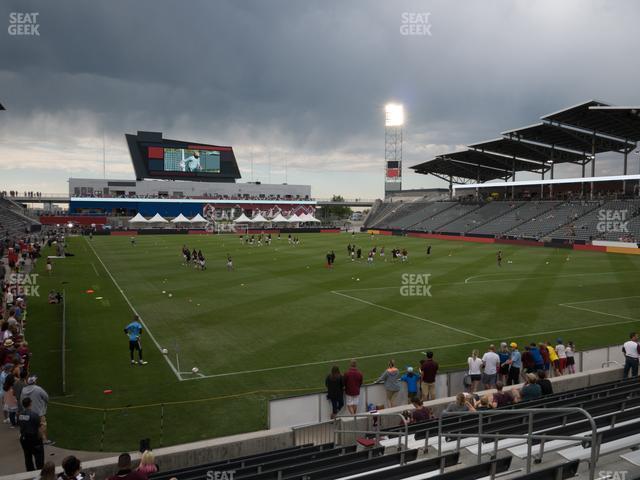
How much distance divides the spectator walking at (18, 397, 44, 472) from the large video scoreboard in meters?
104

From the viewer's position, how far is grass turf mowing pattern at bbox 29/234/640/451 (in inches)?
500

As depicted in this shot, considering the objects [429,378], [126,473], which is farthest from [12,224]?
[126,473]

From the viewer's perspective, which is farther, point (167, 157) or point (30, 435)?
point (167, 157)

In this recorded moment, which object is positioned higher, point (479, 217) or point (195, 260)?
point (479, 217)

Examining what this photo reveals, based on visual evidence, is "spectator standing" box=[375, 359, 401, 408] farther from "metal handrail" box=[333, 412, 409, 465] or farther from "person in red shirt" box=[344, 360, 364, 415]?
"metal handrail" box=[333, 412, 409, 465]

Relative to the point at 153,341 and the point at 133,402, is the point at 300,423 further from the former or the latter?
the point at 153,341

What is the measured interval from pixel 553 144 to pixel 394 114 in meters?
41.2

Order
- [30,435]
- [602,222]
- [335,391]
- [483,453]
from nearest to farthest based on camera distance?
[483,453]
[30,435]
[335,391]
[602,222]

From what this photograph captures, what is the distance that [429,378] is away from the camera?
41.7 ft

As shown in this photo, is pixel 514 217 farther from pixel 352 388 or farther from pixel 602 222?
pixel 352 388

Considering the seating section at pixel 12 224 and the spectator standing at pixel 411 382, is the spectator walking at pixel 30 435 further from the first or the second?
the seating section at pixel 12 224

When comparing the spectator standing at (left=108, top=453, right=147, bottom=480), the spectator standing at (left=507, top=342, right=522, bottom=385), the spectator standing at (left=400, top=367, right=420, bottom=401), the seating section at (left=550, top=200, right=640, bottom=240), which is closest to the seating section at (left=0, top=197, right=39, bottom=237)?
the spectator standing at (left=400, top=367, right=420, bottom=401)

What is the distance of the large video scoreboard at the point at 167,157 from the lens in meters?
107

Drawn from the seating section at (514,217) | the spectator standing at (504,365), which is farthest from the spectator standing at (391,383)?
the seating section at (514,217)
